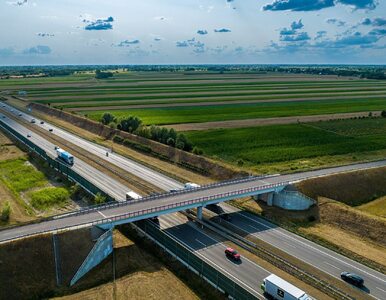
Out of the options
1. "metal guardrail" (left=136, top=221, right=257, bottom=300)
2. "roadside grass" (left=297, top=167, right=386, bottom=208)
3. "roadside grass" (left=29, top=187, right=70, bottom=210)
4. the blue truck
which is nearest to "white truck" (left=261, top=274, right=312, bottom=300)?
"metal guardrail" (left=136, top=221, right=257, bottom=300)

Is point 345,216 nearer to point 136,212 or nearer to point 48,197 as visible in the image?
point 136,212

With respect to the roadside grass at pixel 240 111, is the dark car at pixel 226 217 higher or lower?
lower

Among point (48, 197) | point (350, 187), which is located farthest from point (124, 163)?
point (350, 187)

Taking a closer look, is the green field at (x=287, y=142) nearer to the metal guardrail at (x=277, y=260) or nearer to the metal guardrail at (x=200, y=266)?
the metal guardrail at (x=277, y=260)

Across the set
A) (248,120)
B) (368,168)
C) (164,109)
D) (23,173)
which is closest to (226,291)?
(368,168)

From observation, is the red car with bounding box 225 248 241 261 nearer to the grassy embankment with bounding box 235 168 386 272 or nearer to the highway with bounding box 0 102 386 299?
the highway with bounding box 0 102 386 299

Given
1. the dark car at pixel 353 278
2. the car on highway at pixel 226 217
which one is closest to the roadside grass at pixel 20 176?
the car on highway at pixel 226 217
